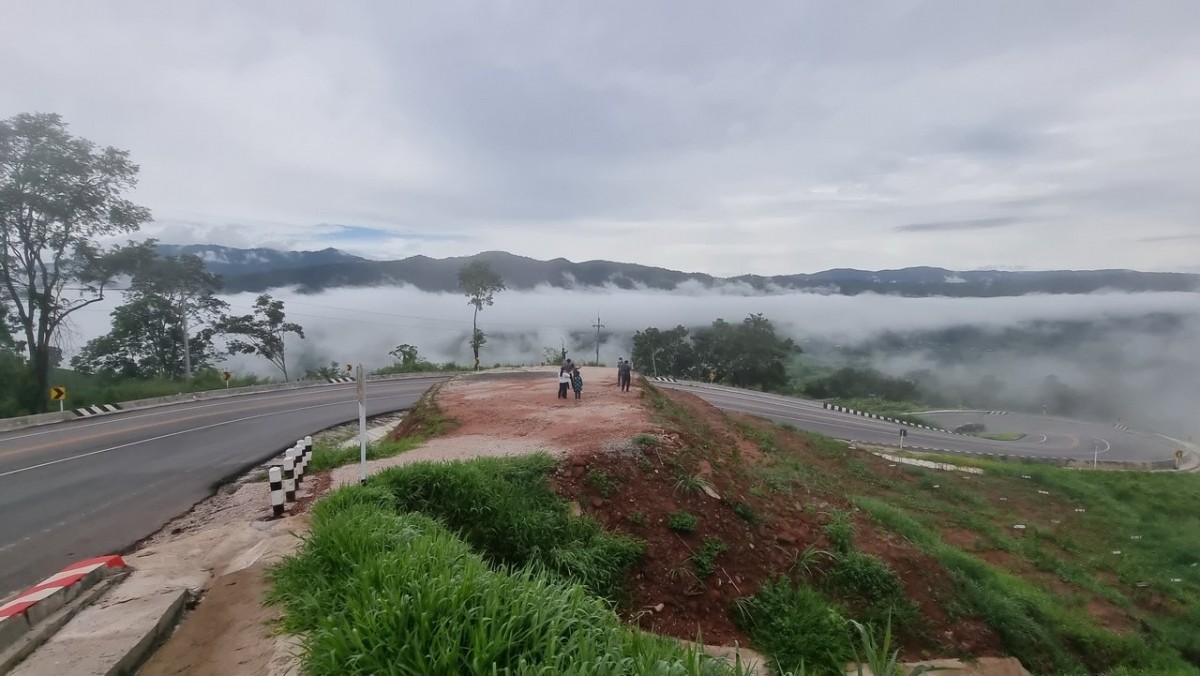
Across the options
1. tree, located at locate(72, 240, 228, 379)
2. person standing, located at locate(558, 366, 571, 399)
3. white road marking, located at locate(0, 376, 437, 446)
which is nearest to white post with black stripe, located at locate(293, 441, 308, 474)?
person standing, located at locate(558, 366, 571, 399)

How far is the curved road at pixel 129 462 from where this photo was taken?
7.60m

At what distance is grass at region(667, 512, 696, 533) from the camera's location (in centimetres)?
763

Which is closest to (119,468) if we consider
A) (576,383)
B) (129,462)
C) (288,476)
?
(129,462)

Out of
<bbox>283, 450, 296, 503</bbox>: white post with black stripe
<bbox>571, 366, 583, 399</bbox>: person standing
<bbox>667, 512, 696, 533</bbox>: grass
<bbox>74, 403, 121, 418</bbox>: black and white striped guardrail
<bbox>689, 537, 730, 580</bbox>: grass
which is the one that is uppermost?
<bbox>571, 366, 583, 399</bbox>: person standing

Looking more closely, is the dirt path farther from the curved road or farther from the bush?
the bush

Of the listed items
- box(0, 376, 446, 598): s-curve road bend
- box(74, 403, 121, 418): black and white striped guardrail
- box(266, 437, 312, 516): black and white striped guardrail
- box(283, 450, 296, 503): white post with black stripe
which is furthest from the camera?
box(74, 403, 121, 418): black and white striped guardrail

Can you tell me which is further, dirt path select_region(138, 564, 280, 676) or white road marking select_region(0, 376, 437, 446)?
white road marking select_region(0, 376, 437, 446)

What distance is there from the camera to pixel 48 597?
182 inches

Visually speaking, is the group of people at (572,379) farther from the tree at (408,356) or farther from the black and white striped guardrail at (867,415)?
the black and white striped guardrail at (867,415)

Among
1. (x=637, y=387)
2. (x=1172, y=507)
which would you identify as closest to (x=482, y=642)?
(x=637, y=387)

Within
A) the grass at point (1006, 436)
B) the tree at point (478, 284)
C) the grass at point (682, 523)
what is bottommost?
the grass at point (1006, 436)

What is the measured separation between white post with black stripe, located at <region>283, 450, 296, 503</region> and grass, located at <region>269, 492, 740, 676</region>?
15.6 feet

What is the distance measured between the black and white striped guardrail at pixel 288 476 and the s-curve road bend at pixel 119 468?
1.60 meters

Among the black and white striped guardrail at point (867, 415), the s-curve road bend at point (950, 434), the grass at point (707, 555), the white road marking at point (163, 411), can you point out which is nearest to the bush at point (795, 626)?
the grass at point (707, 555)
